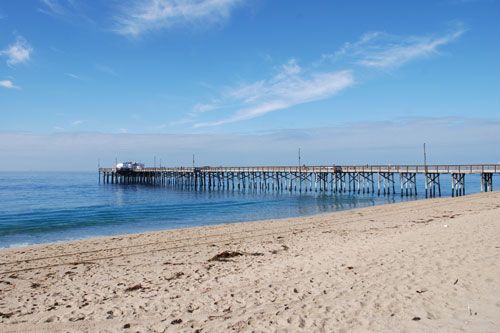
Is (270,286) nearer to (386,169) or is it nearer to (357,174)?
(386,169)

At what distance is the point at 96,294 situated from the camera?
6840 mm

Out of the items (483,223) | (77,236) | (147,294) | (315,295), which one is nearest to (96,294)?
(147,294)

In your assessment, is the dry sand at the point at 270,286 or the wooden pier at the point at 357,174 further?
the wooden pier at the point at 357,174

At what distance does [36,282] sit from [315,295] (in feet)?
22.2

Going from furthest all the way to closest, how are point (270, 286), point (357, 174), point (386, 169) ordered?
point (357, 174), point (386, 169), point (270, 286)

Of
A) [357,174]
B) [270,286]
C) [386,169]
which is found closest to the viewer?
[270,286]

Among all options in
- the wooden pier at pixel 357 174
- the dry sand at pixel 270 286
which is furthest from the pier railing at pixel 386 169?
the dry sand at pixel 270 286

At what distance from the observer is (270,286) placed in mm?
6645

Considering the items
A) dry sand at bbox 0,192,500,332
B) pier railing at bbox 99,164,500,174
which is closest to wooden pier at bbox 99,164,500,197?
pier railing at bbox 99,164,500,174

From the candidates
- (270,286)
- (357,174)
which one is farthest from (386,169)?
(270,286)

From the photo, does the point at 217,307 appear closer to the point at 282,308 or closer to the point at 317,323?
the point at 282,308

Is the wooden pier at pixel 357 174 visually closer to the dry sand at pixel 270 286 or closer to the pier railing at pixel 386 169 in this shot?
the pier railing at pixel 386 169

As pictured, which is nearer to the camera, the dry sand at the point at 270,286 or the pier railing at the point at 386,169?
the dry sand at the point at 270,286

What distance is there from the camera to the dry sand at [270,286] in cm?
500
